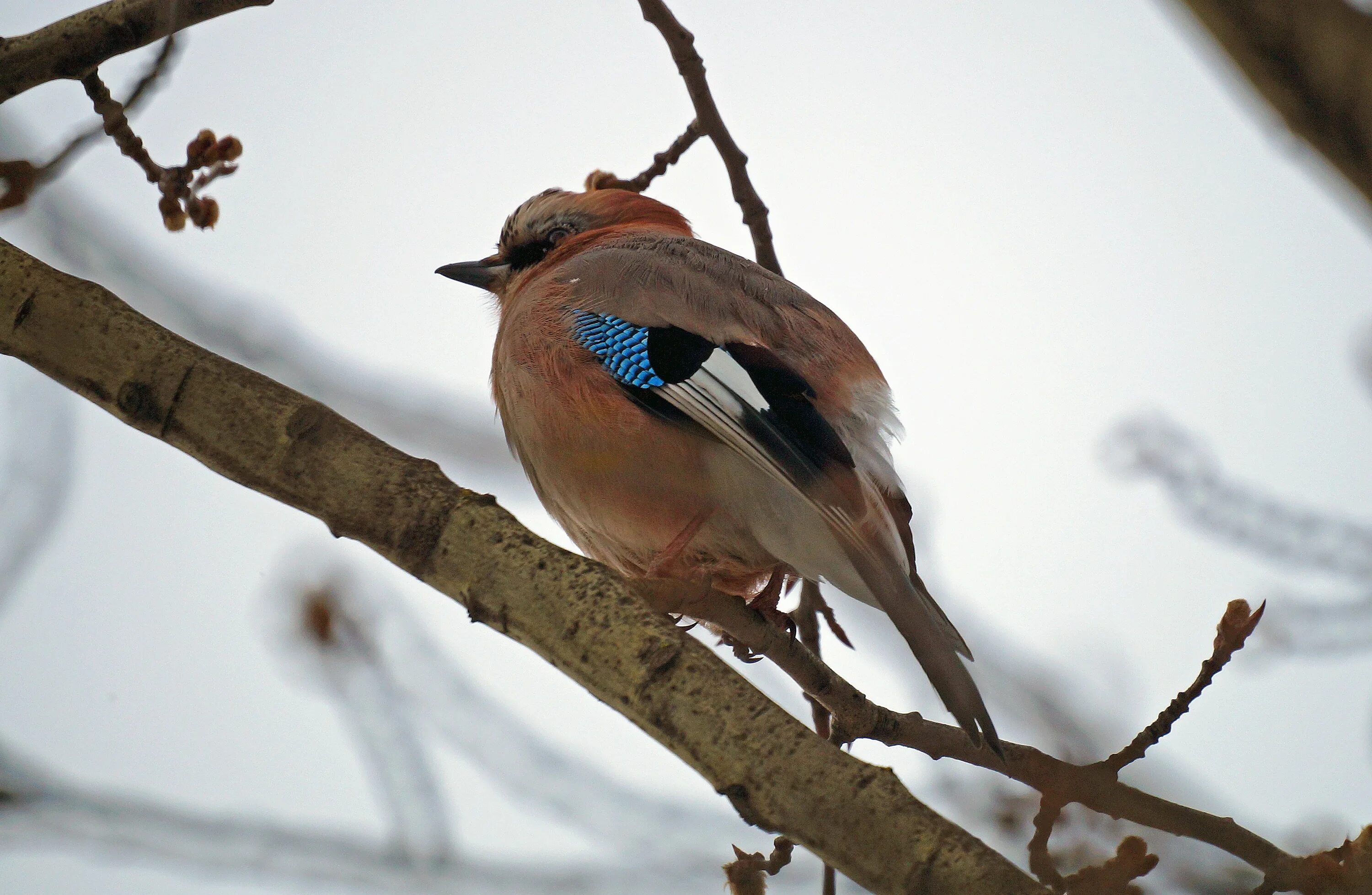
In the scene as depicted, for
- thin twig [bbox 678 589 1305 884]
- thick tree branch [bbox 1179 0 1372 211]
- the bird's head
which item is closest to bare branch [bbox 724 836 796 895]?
thin twig [bbox 678 589 1305 884]

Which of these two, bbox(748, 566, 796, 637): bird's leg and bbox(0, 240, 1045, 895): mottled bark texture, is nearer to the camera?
bbox(0, 240, 1045, 895): mottled bark texture

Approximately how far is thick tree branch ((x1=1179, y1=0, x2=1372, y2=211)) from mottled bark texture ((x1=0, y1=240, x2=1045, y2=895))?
5.77 feet

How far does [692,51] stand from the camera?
446cm

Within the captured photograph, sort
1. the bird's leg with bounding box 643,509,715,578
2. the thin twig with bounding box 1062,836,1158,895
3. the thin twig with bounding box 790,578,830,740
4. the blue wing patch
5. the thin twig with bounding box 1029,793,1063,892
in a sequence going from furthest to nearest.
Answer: the thin twig with bounding box 790,578,830,740
the blue wing patch
the bird's leg with bounding box 643,509,715,578
the thin twig with bounding box 1029,793,1063,892
the thin twig with bounding box 1062,836,1158,895

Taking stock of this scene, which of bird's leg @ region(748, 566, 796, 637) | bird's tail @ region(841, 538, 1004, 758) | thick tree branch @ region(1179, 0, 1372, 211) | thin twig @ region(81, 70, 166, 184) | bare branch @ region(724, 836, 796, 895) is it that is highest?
thin twig @ region(81, 70, 166, 184)

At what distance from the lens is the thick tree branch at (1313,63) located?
1172mm

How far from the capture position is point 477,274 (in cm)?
577

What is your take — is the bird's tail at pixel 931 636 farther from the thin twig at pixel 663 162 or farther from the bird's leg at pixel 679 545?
the thin twig at pixel 663 162

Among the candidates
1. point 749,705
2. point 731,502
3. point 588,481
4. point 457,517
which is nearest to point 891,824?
point 749,705

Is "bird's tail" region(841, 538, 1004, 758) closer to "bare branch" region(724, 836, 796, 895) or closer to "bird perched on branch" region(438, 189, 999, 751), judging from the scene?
"bird perched on branch" region(438, 189, 999, 751)

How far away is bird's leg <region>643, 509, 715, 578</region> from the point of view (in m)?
4.04

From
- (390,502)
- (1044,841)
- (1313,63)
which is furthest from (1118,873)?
(1313,63)

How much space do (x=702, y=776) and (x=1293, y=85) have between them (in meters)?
1.91

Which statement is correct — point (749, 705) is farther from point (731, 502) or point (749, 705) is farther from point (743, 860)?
point (731, 502)
